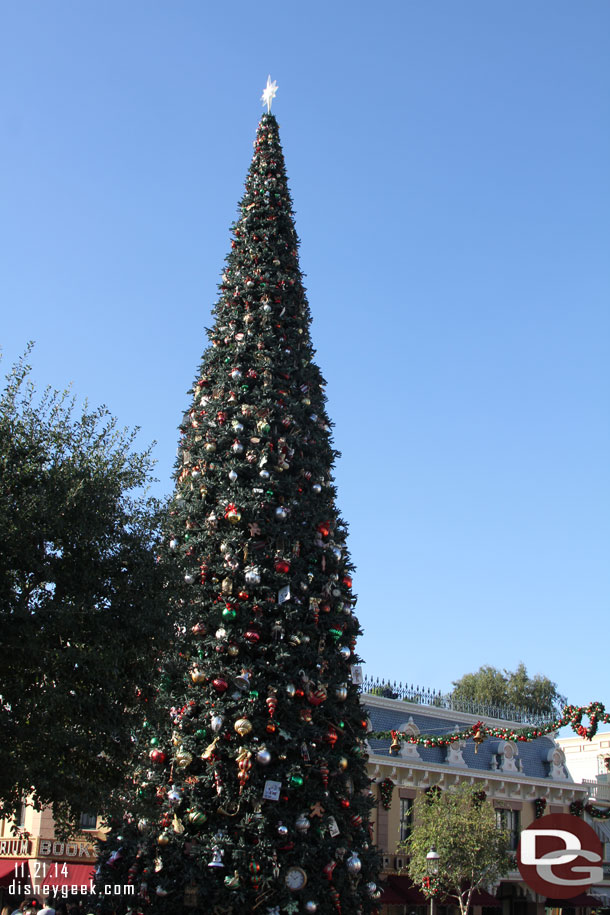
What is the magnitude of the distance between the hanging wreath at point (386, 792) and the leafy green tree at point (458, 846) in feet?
3.82

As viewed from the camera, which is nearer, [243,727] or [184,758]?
[243,727]

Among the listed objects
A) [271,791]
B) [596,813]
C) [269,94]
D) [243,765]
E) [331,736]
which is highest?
[269,94]

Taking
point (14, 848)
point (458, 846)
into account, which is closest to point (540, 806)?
point (458, 846)

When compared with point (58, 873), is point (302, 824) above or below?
above

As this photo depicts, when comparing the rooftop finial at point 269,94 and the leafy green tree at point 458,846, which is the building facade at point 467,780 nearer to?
the leafy green tree at point 458,846

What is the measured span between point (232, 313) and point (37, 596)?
7.50 meters

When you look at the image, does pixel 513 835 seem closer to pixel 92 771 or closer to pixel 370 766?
pixel 370 766

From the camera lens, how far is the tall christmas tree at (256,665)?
1420 centimetres

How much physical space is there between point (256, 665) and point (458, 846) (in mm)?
17338

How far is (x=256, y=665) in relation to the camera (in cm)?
1537

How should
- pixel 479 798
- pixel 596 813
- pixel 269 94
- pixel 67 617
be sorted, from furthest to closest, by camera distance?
pixel 596 813 < pixel 479 798 < pixel 269 94 < pixel 67 617

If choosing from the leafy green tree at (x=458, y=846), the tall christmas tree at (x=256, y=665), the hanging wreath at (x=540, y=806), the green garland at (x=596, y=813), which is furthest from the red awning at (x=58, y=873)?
the green garland at (x=596, y=813)

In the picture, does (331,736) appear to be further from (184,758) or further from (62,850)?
(62,850)

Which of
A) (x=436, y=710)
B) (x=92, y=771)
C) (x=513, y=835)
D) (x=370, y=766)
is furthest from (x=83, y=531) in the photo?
(x=513, y=835)
